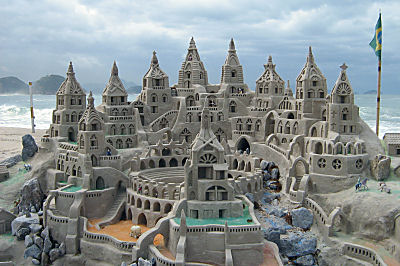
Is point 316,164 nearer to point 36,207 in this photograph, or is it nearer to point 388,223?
point 388,223

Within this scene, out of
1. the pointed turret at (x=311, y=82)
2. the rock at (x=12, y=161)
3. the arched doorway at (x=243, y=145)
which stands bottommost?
the rock at (x=12, y=161)

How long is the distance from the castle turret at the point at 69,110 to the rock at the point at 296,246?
32.5m

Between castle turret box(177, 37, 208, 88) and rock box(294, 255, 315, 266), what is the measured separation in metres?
37.0

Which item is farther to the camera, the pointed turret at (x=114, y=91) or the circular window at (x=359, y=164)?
the pointed turret at (x=114, y=91)

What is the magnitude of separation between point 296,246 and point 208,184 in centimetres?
1140

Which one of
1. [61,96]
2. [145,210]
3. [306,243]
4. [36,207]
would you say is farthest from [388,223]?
[61,96]

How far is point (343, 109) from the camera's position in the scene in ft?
188

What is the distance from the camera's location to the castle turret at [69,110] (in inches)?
2554

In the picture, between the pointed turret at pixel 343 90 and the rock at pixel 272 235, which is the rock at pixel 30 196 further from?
the pointed turret at pixel 343 90

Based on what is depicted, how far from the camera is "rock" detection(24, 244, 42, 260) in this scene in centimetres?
5009

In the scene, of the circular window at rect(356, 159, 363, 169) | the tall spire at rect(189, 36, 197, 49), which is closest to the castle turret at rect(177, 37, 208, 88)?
the tall spire at rect(189, 36, 197, 49)

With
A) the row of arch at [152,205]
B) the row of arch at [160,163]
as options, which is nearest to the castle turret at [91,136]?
the row of arch at [160,163]

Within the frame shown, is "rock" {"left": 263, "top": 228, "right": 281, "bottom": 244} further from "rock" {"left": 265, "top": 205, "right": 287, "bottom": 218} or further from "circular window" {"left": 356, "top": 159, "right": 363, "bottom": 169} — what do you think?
"circular window" {"left": 356, "top": 159, "right": 363, "bottom": 169}

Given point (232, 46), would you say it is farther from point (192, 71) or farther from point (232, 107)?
point (232, 107)
